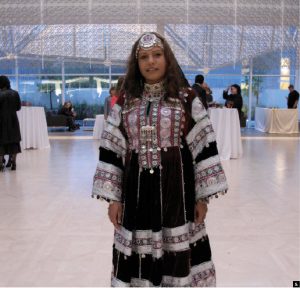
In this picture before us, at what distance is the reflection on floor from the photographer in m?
2.84

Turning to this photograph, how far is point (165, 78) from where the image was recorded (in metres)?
1.96

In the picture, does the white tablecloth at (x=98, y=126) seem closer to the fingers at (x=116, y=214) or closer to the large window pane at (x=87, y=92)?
the large window pane at (x=87, y=92)

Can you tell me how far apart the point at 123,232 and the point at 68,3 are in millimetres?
12423

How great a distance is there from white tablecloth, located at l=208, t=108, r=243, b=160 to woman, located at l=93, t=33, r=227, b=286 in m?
6.30

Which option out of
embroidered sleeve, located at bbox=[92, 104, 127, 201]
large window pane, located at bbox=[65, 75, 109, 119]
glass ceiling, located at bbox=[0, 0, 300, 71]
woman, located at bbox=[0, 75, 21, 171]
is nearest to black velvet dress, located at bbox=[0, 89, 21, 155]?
woman, located at bbox=[0, 75, 21, 171]

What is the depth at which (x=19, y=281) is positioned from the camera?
275 cm

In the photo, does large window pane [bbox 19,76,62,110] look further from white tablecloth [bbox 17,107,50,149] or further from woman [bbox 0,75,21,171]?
woman [bbox 0,75,21,171]

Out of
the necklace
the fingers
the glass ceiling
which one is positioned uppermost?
the glass ceiling

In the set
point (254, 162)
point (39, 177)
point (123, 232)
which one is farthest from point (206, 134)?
point (254, 162)

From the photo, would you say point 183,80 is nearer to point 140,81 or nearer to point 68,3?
point 140,81

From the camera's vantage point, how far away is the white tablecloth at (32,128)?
9.85 meters

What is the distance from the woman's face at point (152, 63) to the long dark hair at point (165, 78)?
0.09ft

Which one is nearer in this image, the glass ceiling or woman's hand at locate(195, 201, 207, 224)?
woman's hand at locate(195, 201, 207, 224)

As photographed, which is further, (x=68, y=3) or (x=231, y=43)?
(x=231, y=43)
